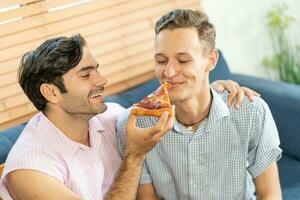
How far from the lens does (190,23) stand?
1.58 m

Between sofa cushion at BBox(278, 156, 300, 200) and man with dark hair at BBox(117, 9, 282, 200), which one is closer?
man with dark hair at BBox(117, 9, 282, 200)

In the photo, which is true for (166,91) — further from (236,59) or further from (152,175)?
(236,59)

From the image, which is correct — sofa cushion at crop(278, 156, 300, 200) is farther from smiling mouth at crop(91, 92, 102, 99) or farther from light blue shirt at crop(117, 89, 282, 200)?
smiling mouth at crop(91, 92, 102, 99)

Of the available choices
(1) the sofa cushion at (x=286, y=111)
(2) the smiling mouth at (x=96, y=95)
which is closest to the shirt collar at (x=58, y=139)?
(2) the smiling mouth at (x=96, y=95)

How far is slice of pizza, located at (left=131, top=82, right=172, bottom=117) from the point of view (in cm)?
145

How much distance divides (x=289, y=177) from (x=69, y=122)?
1105 millimetres

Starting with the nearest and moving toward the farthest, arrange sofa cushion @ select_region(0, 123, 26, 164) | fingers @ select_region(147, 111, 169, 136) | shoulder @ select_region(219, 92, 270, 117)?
fingers @ select_region(147, 111, 169, 136) → shoulder @ select_region(219, 92, 270, 117) → sofa cushion @ select_region(0, 123, 26, 164)

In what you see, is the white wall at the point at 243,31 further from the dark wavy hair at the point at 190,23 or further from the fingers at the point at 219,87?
the dark wavy hair at the point at 190,23

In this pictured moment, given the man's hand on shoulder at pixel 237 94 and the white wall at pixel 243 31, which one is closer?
the man's hand on shoulder at pixel 237 94

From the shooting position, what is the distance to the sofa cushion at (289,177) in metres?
2.04

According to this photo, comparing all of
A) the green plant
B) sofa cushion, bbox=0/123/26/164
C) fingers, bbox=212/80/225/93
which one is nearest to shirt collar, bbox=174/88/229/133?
fingers, bbox=212/80/225/93

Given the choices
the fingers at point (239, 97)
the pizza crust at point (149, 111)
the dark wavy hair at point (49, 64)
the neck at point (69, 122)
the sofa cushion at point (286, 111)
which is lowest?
the sofa cushion at point (286, 111)

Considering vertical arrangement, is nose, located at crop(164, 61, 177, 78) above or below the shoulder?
above

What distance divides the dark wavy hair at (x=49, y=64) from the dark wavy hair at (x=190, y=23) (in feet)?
1.01
